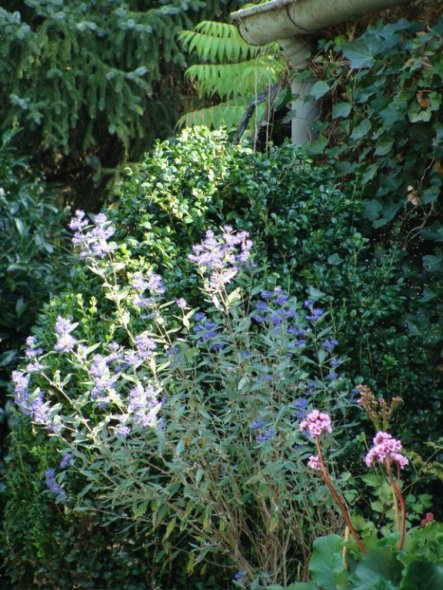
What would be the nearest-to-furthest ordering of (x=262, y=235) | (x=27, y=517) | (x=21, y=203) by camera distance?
(x=27, y=517), (x=262, y=235), (x=21, y=203)

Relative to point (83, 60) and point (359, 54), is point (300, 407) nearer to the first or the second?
point (359, 54)

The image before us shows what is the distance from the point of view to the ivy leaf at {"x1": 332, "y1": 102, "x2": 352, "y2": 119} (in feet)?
16.2

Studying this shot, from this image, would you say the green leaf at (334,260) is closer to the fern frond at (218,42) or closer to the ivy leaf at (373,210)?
the ivy leaf at (373,210)

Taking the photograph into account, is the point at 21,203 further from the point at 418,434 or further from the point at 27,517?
the point at 418,434

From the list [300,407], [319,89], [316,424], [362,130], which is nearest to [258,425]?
[300,407]

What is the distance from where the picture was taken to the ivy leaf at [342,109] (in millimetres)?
4926

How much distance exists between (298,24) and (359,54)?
0.52 m

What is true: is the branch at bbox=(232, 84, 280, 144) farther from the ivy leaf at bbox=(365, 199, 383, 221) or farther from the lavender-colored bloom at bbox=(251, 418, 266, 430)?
the lavender-colored bloom at bbox=(251, 418, 266, 430)

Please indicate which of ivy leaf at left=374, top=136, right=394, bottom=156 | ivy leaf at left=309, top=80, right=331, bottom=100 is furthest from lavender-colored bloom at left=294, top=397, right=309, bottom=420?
ivy leaf at left=309, top=80, right=331, bottom=100

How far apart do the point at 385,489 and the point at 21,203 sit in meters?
3.46

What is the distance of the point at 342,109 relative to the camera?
4953 millimetres

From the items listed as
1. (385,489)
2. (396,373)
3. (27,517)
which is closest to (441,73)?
(396,373)

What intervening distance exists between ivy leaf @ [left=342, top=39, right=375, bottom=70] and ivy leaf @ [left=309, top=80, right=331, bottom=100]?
0.32m

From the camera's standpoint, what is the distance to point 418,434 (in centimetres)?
416
